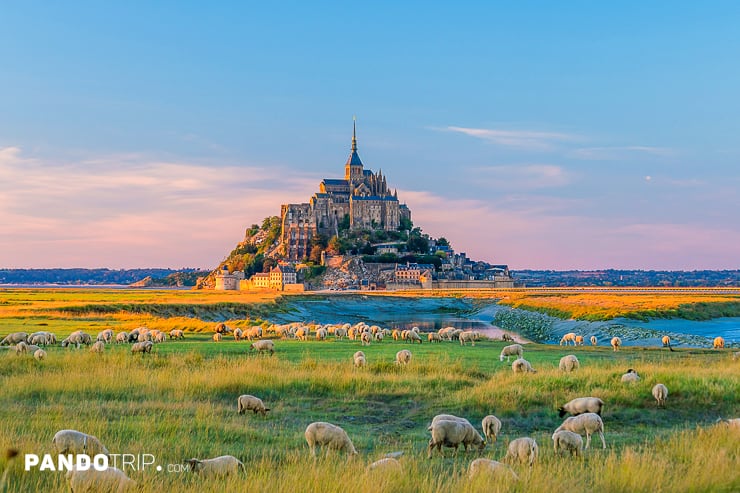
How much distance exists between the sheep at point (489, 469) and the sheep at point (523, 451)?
108 cm

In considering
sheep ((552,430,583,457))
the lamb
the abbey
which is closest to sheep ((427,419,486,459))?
sheep ((552,430,583,457))

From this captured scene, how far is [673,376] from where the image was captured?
16.8 m

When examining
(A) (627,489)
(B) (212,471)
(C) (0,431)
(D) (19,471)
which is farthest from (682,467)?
(C) (0,431)

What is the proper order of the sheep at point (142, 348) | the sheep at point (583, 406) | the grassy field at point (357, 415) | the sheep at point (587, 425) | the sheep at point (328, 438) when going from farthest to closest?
the sheep at point (142, 348)
the sheep at point (583, 406)
the sheep at point (587, 425)
the sheep at point (328, 438)
the grassy field at point (357, 415)

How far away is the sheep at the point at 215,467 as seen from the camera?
855 cm

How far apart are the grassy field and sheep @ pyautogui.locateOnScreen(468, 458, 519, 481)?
190 mm

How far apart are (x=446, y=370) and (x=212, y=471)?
11110 millimetres

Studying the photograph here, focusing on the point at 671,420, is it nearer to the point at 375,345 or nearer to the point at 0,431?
the point at 0,431

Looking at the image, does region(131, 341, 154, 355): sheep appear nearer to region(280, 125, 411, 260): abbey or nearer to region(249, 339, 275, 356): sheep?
region(249, 339, 275, 356): sheep

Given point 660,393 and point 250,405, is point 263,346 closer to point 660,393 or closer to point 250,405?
point 250,405

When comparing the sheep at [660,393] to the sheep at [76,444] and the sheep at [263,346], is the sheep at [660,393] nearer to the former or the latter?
the sheep at [76,444]

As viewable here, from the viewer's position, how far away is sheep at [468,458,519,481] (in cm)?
828

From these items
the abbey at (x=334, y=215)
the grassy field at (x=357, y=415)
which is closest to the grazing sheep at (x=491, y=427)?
the grassy field at (x=357, y=415)

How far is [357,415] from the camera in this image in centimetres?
1435
